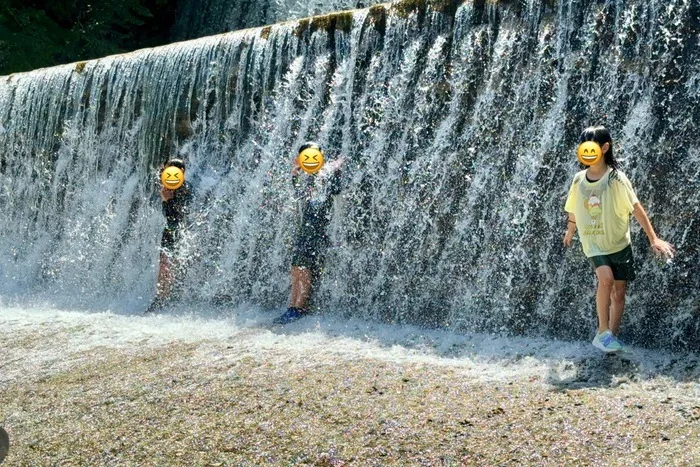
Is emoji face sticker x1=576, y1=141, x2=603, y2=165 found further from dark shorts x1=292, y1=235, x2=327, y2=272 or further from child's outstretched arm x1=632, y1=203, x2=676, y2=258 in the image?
dark shorts x1=292, y1=235, x2=327, y2=272

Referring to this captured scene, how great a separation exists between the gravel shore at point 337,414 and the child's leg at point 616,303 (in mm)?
270

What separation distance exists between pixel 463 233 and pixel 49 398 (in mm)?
3238

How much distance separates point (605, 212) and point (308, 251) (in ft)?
9.41

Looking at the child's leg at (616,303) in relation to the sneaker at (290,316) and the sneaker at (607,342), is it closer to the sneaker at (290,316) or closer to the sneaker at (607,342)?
the sneaker at (607,342)

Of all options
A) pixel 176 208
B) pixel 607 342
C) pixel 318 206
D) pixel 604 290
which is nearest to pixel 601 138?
pixel 604 290

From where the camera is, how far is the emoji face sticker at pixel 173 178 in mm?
8867

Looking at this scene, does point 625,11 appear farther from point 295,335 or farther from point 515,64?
point 295,335

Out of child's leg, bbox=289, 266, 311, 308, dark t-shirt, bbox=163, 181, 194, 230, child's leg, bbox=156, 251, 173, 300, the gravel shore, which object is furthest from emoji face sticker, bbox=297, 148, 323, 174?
the gravel shore

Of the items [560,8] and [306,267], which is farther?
[306,267]

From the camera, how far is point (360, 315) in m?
7.50

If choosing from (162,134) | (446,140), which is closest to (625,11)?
(446,140)

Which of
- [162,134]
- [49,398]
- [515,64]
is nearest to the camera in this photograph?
[49,398]

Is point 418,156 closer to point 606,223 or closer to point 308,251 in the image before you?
point 308,251

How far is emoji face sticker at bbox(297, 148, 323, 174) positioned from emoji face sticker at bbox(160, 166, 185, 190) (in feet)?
5.41
